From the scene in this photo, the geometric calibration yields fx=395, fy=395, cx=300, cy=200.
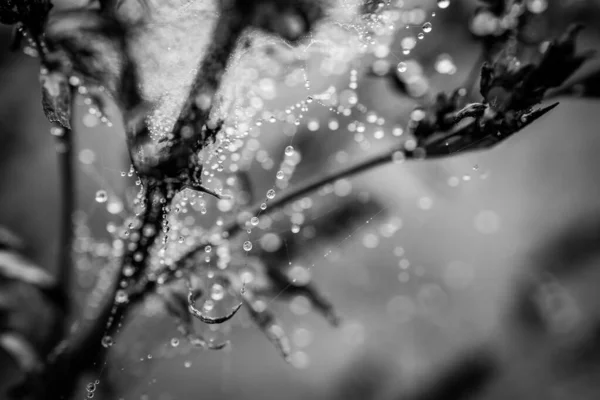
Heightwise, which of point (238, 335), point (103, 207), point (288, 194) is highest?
point (288, 194)

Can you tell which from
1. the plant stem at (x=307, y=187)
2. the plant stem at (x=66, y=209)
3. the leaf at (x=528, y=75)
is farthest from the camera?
the plant stem at (x=66, y=209)

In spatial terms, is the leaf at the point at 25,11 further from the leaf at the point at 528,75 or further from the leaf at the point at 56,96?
the leaf at the point at 528,75

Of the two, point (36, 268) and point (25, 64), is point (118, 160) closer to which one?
point (36, 268)

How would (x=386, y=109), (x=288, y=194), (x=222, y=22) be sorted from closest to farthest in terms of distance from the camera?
(x=222, y=22) → (x=288, y=194) → (x=386, y=109)

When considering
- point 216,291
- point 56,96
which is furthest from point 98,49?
point 216,291

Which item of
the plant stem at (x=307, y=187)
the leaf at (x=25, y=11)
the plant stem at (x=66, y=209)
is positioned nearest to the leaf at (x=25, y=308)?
the plant stem at (x=66, y=209)

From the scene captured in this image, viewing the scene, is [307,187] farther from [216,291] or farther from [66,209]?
[66,209]

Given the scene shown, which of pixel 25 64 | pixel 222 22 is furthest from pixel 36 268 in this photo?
pixel 25 64

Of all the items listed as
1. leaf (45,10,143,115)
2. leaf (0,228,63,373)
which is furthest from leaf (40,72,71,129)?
leaf (0,228,63,373)
